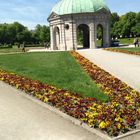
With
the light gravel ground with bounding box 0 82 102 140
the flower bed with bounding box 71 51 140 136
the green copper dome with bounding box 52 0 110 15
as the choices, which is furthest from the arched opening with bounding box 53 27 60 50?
the light gravel ground with bounding box 0 82 102 140

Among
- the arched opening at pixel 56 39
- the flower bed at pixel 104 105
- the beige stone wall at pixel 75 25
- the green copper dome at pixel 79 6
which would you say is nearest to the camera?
the flower bed at pixel 104 105

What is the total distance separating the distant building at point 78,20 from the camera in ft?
172

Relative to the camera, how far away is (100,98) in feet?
35.3

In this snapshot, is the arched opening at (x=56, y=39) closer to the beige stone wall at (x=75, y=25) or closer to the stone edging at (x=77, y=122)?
the beige stone wall at (x=75, y=25)

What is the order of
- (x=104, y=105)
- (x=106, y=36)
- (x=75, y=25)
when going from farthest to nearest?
(x=106, y=36), (x=75, y=25), (x=104, y=105)

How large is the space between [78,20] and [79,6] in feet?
8.39

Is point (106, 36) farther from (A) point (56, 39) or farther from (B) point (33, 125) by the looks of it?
(B) point (33, 125)

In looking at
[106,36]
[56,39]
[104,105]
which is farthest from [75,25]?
[104,105]

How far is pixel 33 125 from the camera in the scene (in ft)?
27.0

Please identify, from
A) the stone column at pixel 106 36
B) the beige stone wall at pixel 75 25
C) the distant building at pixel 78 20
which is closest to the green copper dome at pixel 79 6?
the distant building at pixel 78 20

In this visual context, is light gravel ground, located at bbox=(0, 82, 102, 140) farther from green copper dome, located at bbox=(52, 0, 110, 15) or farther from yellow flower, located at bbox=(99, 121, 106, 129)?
green copper dome, located at bbox=(52, 0, 110, 15)

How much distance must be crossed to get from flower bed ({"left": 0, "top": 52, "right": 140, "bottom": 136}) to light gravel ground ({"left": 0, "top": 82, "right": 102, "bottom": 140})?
1.26 ft

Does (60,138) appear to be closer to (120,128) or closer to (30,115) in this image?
(120,128)

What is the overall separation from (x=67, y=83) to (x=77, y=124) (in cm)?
622
